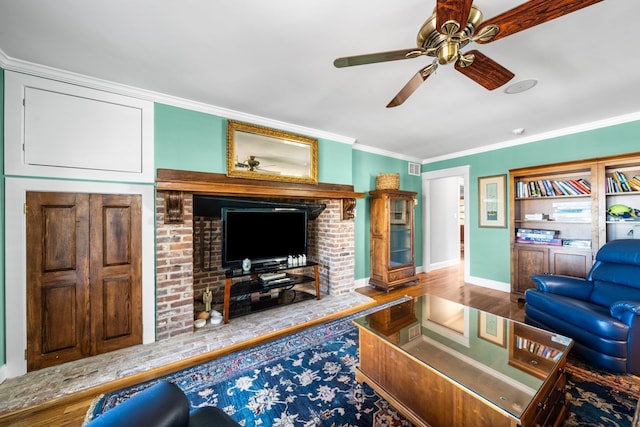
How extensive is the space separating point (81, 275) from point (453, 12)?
3.24m

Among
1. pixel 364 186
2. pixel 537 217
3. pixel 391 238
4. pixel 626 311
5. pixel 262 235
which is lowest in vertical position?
pixel 626 311

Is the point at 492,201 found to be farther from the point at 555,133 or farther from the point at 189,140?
the point at 189,140

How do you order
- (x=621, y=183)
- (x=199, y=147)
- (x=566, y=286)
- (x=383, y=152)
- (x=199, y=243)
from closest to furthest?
(x=566, y=286) < (x=199, y=147) < (x=621, y=183) < (x=199, y=243) < (x=383, y=152)

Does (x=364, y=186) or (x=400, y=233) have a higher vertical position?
(x=364, y=186)

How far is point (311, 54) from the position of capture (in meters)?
1.83

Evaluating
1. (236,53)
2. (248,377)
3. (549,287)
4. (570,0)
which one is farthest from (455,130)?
(248,377)

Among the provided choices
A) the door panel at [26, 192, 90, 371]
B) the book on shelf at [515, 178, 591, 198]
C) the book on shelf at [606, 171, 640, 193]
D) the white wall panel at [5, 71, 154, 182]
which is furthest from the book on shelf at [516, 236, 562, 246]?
the door panel at [26, 192, 90, 371]

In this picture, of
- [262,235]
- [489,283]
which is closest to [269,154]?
[262,235]

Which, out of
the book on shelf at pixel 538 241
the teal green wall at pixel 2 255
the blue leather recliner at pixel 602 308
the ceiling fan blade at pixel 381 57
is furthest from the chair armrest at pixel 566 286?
the teal green wall at pixel 2 255

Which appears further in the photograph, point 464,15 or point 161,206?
point 161,206

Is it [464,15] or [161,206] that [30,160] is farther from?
→ [464,15]

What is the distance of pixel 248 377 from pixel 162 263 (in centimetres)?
139

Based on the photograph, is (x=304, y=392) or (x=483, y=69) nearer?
(x=483, y=69)

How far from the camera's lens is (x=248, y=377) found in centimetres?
188
